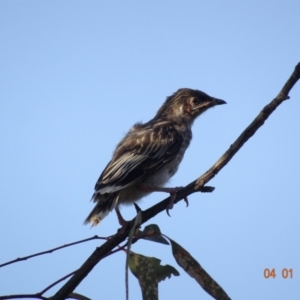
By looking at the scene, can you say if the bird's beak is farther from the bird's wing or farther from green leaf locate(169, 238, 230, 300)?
green leaf locate(169, 238, 230, 300)

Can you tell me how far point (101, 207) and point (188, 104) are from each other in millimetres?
2562

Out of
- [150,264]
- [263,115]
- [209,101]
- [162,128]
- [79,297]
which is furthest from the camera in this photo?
[209,101]

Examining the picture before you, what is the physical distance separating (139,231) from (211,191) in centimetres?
52

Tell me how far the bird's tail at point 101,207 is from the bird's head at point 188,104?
2.20m

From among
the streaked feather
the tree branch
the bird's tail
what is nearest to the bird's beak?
the streaked feather

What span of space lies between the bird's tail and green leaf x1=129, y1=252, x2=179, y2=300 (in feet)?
5.45

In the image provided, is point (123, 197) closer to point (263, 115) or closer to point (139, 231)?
point (139, 231)

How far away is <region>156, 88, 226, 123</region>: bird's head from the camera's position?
23.9ft

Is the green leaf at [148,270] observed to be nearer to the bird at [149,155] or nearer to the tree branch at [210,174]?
the tree branch at [210,174]

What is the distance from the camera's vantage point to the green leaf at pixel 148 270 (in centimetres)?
344

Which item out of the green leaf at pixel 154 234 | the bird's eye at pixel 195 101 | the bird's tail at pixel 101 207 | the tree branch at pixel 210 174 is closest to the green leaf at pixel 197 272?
the green leaf at pixel 154 234

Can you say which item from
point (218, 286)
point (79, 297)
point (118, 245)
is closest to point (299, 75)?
point (218, 286)

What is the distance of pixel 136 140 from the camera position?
20.3 ft

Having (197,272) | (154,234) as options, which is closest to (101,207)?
(154,234)
